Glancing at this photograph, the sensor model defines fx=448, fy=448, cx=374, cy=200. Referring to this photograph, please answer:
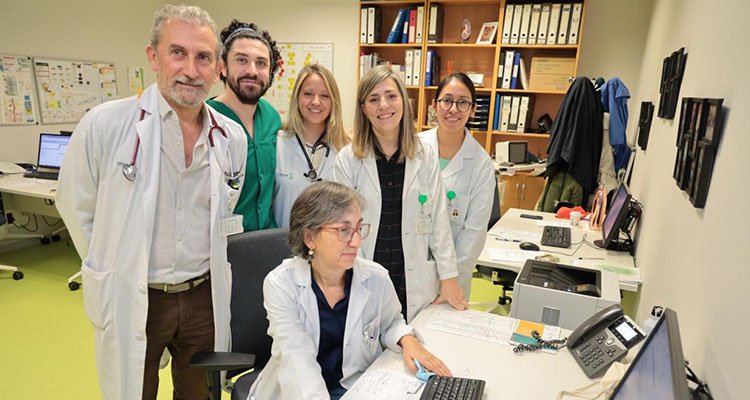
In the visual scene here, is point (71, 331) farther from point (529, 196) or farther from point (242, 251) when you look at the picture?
point (529, 196)

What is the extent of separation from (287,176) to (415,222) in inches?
25.6

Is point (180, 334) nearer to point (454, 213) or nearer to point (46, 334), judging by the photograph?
point (454, 213)

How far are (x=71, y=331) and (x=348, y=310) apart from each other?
2494 millimetres

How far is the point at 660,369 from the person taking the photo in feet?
2.69

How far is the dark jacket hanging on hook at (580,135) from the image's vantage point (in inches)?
142

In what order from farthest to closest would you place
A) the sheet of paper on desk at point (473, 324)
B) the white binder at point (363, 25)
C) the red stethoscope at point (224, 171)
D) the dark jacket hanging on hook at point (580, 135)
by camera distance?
the white binder at point (363, 25)
the dark jacket hanging on hook at point (580, 135)
the sheet of paper on desk at point (473, 324)
the red stethoscope at point (224, 171)

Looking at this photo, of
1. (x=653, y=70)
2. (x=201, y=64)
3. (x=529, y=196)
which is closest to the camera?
(x=201, y=64)

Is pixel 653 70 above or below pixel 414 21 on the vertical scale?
below

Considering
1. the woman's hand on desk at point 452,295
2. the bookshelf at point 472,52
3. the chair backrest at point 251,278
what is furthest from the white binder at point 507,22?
the chair backrest at point 251,278

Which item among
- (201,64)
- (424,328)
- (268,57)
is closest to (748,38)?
(424,328)

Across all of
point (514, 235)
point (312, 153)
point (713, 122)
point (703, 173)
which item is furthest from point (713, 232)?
point (514, 235)

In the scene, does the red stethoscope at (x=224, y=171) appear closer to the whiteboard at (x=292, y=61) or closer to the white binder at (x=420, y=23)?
the white binder at (x=420, y=23)

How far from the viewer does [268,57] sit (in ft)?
6.78

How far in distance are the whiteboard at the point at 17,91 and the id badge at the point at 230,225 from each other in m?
3.67
